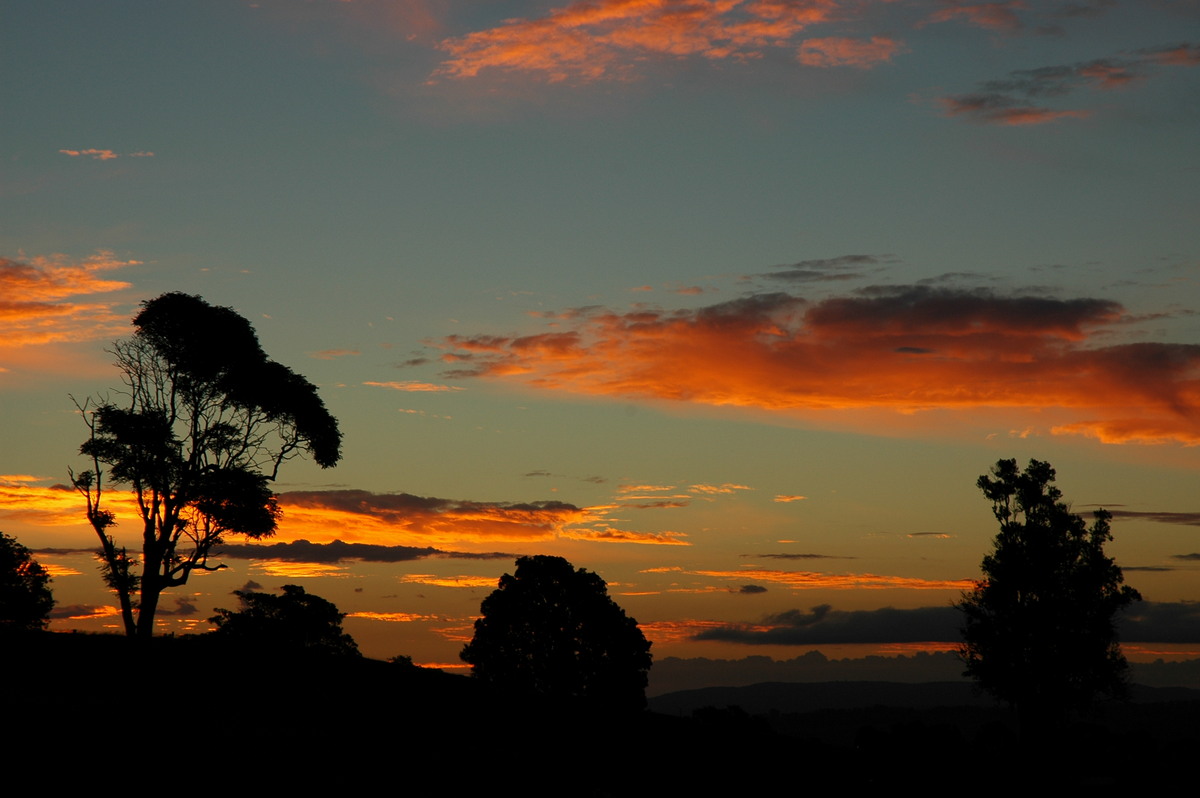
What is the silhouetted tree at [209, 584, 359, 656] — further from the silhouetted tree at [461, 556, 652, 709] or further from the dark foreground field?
the dark foreground field

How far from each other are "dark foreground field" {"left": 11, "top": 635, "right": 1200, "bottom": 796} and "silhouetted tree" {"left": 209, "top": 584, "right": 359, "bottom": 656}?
111 ft

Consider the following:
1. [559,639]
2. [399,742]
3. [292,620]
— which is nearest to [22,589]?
[292,620]

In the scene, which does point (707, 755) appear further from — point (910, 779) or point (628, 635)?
point (628, 635)

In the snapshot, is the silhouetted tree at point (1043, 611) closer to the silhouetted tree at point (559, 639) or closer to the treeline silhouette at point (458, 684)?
the treeline silhouette at point (458, 684)

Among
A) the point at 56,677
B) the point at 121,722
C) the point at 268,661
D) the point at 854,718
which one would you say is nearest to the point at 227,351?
the point at 268,661

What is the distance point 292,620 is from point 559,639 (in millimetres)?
23416

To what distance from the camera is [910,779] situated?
29641 millimetres

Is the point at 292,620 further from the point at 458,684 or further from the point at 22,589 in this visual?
the point at 458,684

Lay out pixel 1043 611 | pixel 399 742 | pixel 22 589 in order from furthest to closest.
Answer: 1. pixel 22 589
2. pixel 1043 611
3. pixel 399 742

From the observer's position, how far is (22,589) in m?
72.1

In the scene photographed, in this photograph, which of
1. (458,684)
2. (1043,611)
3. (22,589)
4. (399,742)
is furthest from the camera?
(22,589)

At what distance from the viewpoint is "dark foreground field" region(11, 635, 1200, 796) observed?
22625mm

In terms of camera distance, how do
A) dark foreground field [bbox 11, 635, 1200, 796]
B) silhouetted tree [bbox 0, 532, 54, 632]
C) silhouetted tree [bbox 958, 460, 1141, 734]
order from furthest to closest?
silhouetted tree [bbox 0, 532, 54, 632] < silhouetted tree [bbox 958, 460, 1141, 734] < dark foreground field [bbox 11, 635, 1200, 796]

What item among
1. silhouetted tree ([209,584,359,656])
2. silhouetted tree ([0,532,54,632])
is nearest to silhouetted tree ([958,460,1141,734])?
silhouetted tree ([209,584,359,656])
